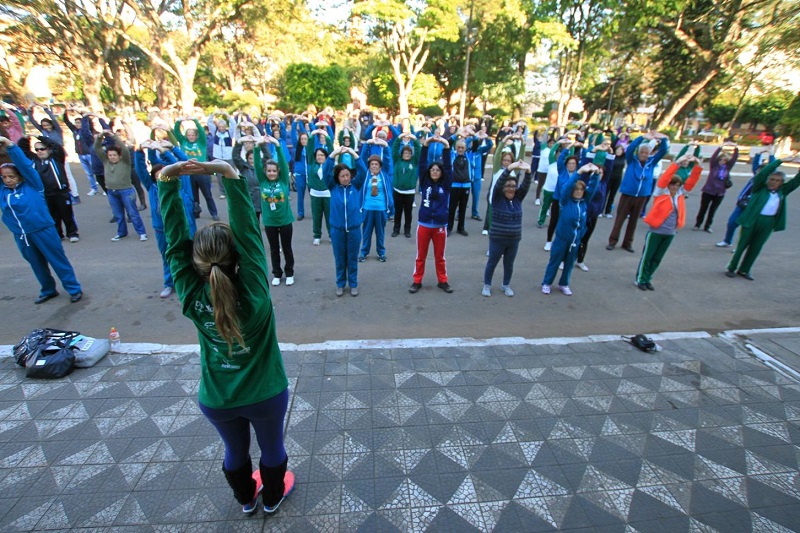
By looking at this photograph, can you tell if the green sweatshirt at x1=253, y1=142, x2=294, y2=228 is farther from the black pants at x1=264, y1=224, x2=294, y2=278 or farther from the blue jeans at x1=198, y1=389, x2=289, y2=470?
the blue jeans at x1=198, y1=389, x2=289, y2=470

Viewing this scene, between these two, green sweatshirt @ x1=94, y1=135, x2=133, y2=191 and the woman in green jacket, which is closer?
the woman in green jacket

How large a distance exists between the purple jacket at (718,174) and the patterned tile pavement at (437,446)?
6.03 meters

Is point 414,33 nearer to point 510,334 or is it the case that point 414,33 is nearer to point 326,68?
point 326,68

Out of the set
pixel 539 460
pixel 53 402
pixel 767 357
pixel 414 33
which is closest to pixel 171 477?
pixel 53 402

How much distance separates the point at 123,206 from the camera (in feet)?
25.7

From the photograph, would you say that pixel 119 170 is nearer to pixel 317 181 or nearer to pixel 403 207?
pixel 317 181

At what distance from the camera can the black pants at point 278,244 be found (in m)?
5.87

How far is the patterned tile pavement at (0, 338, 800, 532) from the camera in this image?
8.74 ft

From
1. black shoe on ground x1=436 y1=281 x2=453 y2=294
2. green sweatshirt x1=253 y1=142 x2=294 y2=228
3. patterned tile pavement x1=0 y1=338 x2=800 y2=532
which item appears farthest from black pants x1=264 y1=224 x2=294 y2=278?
black shoe on ground x1=436 y1=281 x2=453 y2=294

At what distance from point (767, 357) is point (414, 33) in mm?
25738

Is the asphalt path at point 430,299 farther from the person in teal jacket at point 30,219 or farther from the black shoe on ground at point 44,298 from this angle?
the person in teal jacket at point 30,219

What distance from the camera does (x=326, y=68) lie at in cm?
2672

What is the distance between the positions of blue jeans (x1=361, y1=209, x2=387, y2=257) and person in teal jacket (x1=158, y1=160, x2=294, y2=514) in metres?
4.94

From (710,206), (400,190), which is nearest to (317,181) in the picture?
(400,190)
